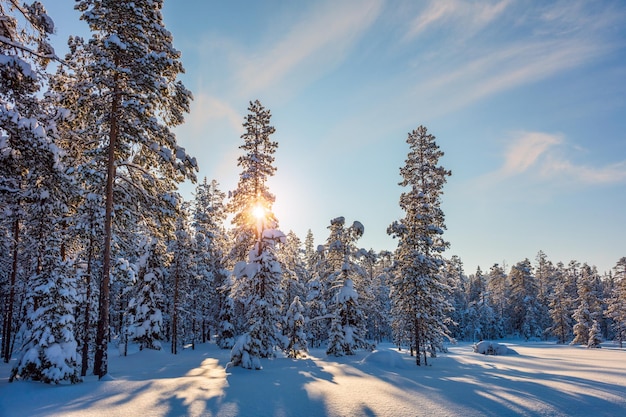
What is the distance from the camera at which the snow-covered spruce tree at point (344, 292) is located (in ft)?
102

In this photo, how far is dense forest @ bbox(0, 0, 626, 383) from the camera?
11.1 meters

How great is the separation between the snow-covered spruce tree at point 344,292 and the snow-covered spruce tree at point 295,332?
2.83 m

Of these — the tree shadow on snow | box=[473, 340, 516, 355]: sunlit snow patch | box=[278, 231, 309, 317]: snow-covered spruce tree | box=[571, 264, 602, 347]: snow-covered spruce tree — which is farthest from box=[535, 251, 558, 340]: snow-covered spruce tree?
the tree shadow on snow

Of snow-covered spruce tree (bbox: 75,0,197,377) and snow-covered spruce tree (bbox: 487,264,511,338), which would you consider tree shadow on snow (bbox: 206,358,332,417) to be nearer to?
snow-covered spruce tree (bbox: 75,0,197,377)

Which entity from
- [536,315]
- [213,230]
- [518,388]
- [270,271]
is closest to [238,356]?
[270,271]

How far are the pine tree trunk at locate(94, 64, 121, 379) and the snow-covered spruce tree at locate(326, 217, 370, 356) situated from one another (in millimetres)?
20228

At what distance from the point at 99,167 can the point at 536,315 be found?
316 feet

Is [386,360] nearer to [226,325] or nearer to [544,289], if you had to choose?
[226,325]

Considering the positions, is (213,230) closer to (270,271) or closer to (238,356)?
(270,271)

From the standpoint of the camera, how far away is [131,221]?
50.1 feet

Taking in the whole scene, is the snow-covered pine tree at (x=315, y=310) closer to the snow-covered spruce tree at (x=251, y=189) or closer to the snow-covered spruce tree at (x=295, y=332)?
the snow-covered spruce tree at (x=295, y=332)

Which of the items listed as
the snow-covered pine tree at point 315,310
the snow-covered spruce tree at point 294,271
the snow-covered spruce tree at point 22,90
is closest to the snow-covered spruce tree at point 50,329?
the snow-covered spruce tree at point 22,90

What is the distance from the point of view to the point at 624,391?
40.1 ft

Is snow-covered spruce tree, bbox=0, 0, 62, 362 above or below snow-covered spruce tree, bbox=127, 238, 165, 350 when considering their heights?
above
